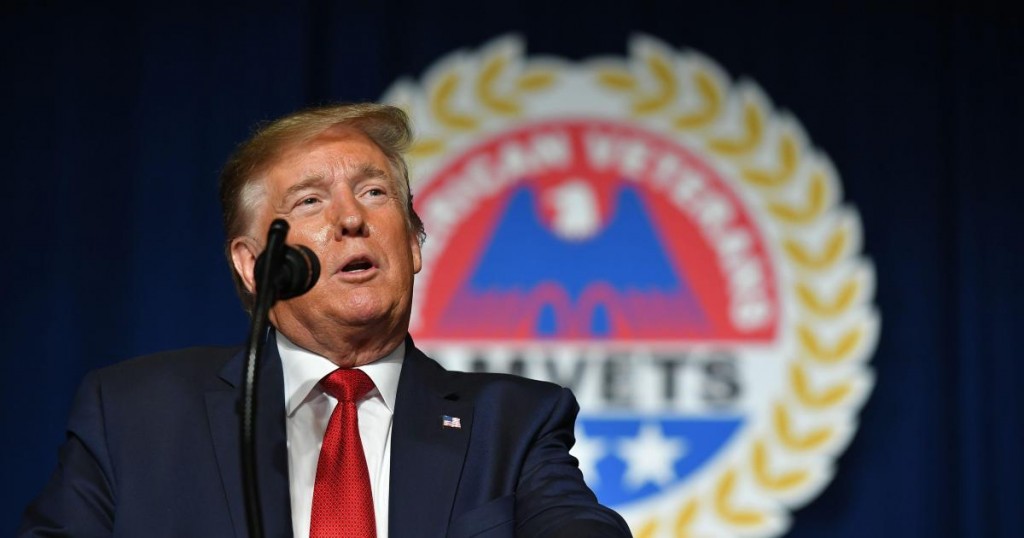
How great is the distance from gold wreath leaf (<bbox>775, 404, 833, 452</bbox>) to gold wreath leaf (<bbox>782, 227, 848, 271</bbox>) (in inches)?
16.3

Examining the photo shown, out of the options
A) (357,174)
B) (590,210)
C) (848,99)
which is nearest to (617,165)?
(590,210)

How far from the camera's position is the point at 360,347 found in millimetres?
1789

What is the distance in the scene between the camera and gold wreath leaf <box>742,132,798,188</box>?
11.8 ft

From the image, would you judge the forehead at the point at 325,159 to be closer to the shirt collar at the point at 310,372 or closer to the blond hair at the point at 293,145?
the blond hair at the point at 293,145

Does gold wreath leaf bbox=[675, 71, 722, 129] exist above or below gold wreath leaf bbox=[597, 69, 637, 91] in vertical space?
below

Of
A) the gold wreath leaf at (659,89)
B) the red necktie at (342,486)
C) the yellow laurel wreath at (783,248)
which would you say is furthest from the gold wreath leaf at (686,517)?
the red necktie at (342,486)

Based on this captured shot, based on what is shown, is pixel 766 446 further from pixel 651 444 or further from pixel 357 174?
pixel 357 174

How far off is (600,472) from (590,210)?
738 mm

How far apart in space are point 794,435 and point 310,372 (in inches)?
82.7

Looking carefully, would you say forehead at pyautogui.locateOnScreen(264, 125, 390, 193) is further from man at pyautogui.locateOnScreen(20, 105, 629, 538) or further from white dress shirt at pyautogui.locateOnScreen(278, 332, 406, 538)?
white dress shirt at pyautogui.locateOnScreen(278, 332, 406, 538)

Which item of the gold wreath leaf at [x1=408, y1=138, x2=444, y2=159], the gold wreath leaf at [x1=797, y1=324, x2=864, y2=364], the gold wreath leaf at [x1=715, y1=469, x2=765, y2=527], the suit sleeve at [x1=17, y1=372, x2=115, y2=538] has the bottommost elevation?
the gold wreath leaf at [x1=715, y1=469, x2=765, y2=527]

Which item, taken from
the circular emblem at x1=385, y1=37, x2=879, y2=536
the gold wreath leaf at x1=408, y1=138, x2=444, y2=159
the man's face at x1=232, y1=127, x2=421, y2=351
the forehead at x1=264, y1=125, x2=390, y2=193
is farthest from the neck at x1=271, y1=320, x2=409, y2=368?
the gold wreath leaf at x1=408, y1=138, x2=444, y2=159

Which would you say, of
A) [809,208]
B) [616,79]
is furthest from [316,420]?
[809,208]

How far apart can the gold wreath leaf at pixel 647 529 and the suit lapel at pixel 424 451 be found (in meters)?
1.83
